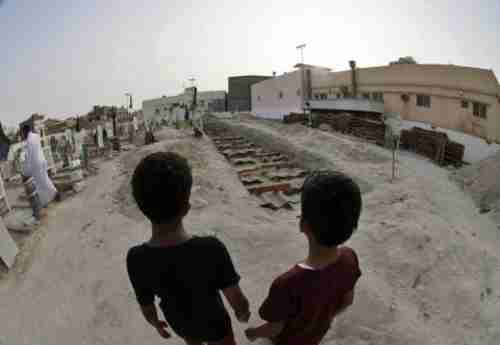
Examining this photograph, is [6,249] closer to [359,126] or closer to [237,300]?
[237,300]

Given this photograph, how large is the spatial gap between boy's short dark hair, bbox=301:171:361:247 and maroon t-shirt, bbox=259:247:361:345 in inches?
5.7

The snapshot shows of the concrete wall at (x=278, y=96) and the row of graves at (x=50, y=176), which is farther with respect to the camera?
the concrete wall at (x=278, y=96)

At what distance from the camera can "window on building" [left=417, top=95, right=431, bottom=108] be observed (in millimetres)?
14167

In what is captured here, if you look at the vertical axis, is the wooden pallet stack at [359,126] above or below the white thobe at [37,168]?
above

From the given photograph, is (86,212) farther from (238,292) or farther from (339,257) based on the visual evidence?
(339,257)

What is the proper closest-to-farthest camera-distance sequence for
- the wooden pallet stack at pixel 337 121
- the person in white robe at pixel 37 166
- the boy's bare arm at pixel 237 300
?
the boy's bare arm at pixel 237 300, the person in white robe at pixel 37 166, the wooden pallet stack at pixel 337 121

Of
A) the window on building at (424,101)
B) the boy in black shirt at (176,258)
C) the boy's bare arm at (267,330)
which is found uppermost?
the window on building at (424,101)

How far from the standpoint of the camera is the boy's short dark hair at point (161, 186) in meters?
1.45

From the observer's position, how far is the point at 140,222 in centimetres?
539

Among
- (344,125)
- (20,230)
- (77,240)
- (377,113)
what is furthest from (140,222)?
(377,113)

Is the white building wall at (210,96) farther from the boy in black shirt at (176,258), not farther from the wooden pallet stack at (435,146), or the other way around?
the boy in black shirt at (176,258)

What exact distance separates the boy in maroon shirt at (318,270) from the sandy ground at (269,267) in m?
Answer: 1.67

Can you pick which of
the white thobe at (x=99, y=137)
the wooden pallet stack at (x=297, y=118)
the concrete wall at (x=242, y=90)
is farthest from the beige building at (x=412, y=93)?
the concrete wall at (x=242, y=90)

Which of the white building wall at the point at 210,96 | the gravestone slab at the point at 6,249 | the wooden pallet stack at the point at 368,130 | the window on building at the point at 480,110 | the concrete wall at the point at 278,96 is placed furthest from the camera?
the white building wall at the point at 210,96
